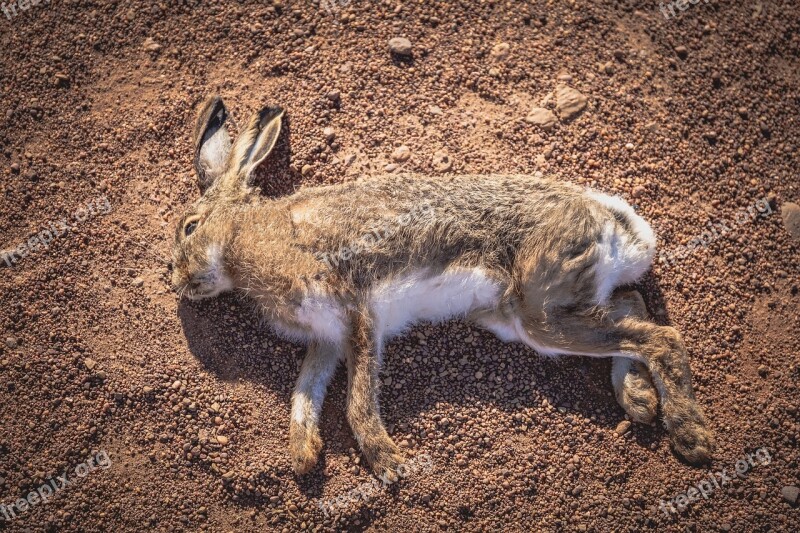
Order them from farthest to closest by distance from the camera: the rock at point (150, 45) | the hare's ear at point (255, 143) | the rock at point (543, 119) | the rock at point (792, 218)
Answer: the rock at point (150, 45) < the rock at point (543, 119) < the rock at point (792, 218) < the hare's ear at point (255, 143)

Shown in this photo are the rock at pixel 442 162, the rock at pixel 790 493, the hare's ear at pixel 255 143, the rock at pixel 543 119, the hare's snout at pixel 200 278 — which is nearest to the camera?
the rock at pixel 790 493

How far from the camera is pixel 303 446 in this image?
193 inches

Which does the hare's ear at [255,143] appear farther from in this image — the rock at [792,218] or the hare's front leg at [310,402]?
the rock at [792,218]

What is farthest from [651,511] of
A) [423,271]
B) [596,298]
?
[423,271]

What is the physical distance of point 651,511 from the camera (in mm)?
4961

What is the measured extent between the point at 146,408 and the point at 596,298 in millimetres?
4442

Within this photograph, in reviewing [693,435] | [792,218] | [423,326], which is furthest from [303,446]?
[792,218]

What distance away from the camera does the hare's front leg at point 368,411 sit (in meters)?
4.93

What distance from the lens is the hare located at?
488cm

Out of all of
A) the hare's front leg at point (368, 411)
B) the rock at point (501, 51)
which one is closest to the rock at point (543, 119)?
the rock at point (501, 51)

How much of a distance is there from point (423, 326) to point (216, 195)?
8.12 feet

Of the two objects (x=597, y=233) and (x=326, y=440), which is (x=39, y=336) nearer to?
(x=326, y=440)

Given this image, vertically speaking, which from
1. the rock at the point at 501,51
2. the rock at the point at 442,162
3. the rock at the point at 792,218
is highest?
the rock at the point at 501,51

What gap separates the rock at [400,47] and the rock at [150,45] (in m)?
2.70
